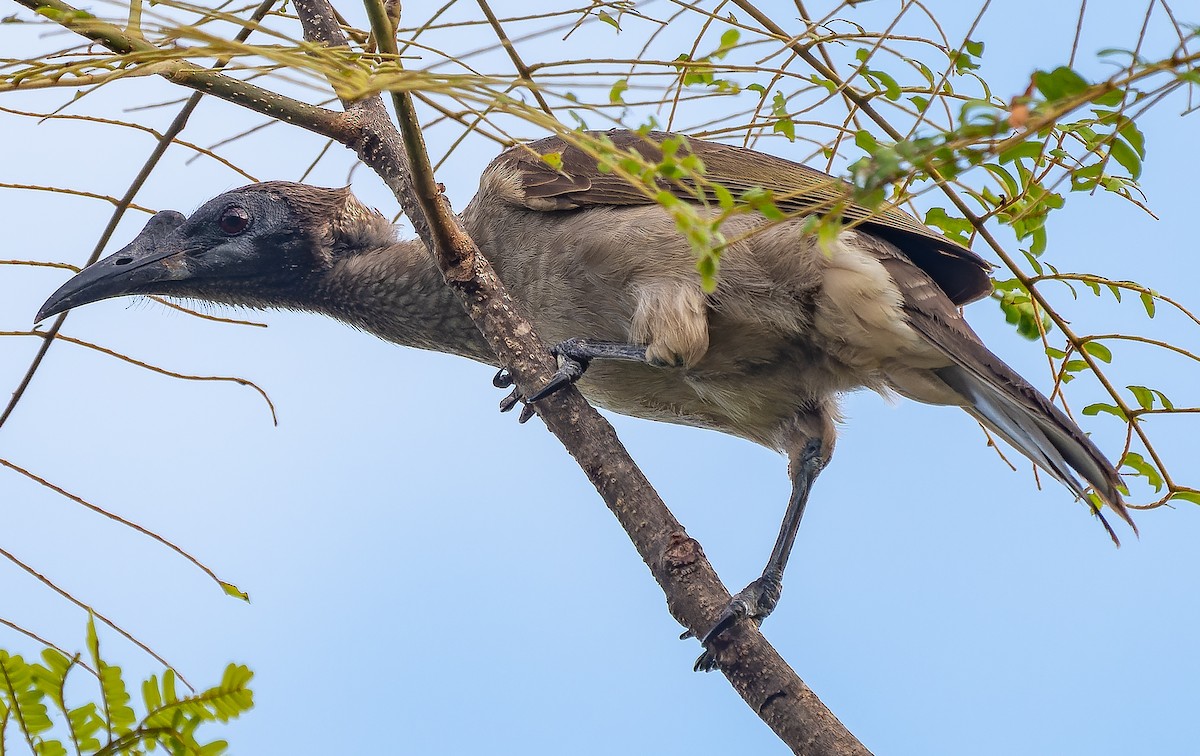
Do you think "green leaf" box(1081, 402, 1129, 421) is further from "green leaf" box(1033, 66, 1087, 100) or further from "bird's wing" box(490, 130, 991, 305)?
"green leaf" box(1033, 66, 1087, 100)

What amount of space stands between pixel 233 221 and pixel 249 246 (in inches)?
5.1

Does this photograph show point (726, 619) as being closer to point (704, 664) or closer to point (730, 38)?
point (704, 664)

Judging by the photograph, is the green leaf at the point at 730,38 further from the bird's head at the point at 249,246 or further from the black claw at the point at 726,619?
the bird's head at the point at 249,246

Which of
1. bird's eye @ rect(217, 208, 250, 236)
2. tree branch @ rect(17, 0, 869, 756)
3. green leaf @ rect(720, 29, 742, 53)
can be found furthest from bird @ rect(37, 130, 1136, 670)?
green leaf @ rect(720, 29, 742, 53)

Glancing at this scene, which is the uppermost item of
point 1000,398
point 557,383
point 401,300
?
point 401,300

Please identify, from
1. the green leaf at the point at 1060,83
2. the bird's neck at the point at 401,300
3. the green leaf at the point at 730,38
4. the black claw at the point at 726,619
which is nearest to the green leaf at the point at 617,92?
the green leaf at the point at 730,38

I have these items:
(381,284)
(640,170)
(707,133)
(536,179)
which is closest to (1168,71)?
(640,170)

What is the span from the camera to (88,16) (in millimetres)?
2379

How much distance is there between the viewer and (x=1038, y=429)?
355cm

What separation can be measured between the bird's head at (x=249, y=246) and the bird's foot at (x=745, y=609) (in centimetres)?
211

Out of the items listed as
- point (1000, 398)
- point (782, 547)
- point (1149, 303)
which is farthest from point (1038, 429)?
point (782, 547)

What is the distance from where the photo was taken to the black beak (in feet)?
14.1

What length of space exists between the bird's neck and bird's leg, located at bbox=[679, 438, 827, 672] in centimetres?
127

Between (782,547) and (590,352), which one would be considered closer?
(590,352)
